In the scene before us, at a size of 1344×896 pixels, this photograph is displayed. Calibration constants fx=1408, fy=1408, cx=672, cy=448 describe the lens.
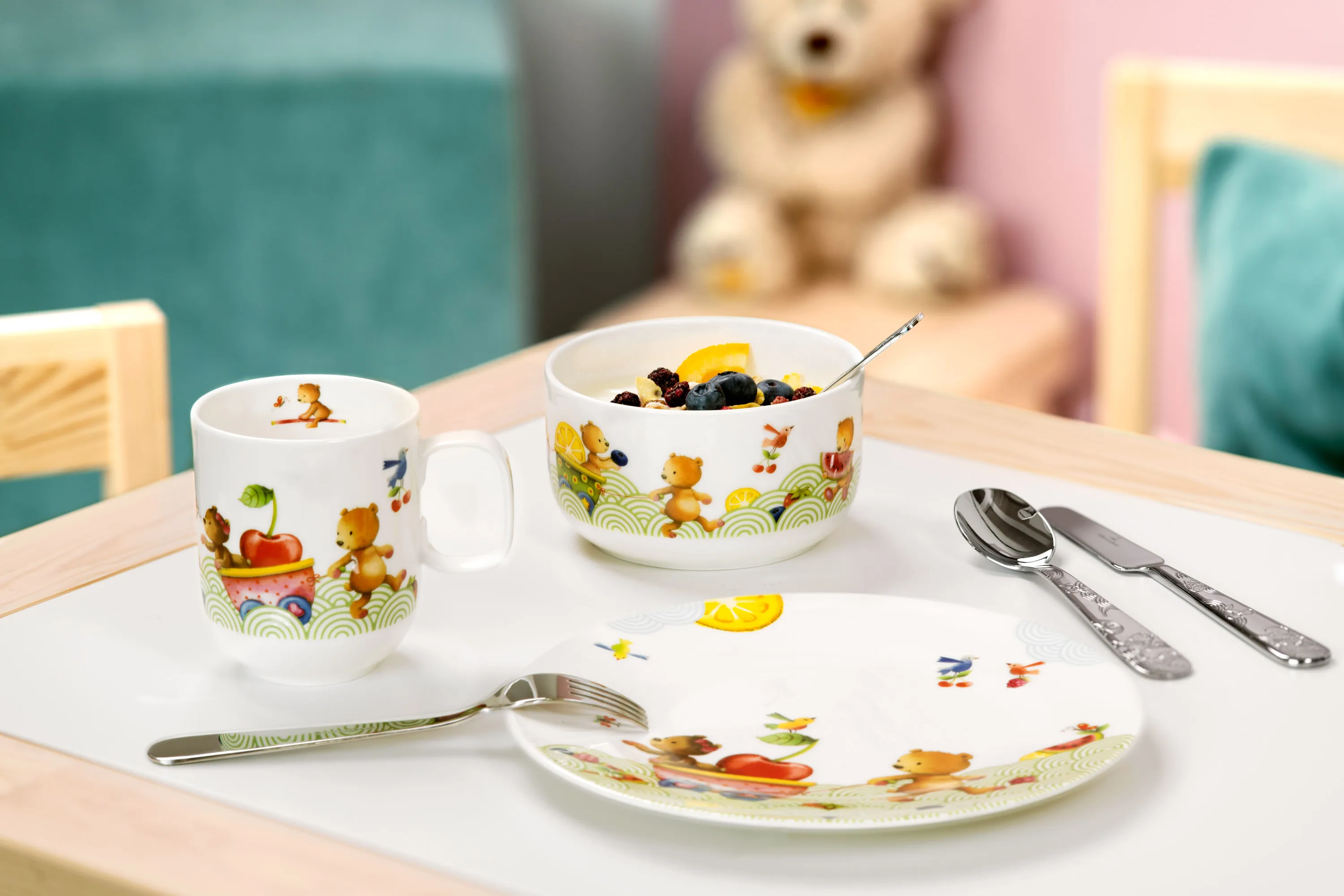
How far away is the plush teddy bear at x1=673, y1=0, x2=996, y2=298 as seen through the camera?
1796 millimetres

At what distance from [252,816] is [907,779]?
0.20 metres

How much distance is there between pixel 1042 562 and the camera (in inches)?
23.2

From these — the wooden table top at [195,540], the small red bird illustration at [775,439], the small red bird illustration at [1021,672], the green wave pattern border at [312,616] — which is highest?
the small red bird illustration at [775,439]

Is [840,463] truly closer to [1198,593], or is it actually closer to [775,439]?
[775,439]

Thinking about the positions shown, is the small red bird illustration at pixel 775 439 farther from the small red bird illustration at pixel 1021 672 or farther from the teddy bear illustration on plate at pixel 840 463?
the small red bird illustration at pixel 1021 672

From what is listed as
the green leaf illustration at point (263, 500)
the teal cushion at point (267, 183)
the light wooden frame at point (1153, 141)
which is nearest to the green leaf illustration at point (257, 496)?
the green leaf illustration at point (263, 500)

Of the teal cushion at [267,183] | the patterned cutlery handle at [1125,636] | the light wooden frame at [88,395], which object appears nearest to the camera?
the patterned cutlery handle at [1125,636]

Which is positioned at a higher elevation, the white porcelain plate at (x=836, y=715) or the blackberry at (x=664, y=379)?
the blackberry at (x=664, y=379)

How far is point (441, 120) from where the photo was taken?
5.41 feet

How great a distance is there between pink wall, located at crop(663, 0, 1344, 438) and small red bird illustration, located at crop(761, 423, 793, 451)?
129 centimetres

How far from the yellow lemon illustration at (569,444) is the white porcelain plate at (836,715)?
0.09 metres

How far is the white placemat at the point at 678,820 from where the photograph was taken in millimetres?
395

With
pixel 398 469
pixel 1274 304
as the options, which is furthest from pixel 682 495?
pixel 1274 304

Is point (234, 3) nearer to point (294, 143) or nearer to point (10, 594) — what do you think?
point (294, 143)
